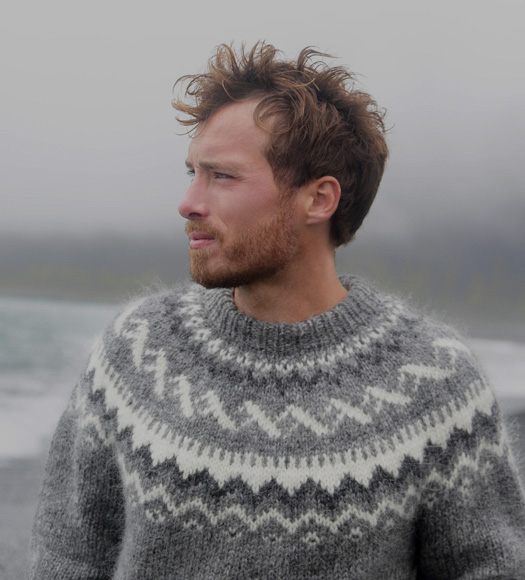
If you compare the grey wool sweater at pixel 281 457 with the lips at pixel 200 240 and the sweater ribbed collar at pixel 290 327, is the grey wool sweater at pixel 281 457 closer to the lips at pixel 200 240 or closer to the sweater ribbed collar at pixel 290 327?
the sweater ribbed collar at pixel 290 327

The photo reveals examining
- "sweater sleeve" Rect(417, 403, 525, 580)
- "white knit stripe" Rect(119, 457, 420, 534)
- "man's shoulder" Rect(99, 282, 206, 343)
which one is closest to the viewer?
"white knit stripe" Rect(119, 457, 420, 534)

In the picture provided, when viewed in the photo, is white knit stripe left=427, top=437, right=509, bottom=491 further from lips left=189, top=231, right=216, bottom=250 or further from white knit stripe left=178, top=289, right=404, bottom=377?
lips left=189, top=231, right=216, bottom=250

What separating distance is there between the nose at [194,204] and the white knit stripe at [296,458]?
69 cm

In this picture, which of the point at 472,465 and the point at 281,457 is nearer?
the point at 281,457

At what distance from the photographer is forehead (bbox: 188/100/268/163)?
2.04 m

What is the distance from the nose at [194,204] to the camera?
6.63 ft

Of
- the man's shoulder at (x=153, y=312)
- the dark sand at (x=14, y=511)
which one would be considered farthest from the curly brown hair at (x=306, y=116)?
the dark sand at (x=14, y=511)

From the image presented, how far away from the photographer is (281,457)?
1902mm

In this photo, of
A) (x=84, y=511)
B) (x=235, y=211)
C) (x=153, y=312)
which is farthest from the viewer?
(x=153, y=312)

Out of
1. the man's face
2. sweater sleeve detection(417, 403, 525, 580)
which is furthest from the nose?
sweater sleeve detection(417, 403, 525, 580)

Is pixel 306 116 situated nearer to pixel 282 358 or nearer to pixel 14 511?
pixel 282 358

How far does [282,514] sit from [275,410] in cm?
32

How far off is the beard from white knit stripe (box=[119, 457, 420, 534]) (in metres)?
0.71

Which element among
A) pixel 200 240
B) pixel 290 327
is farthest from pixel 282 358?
pixel 200 240
